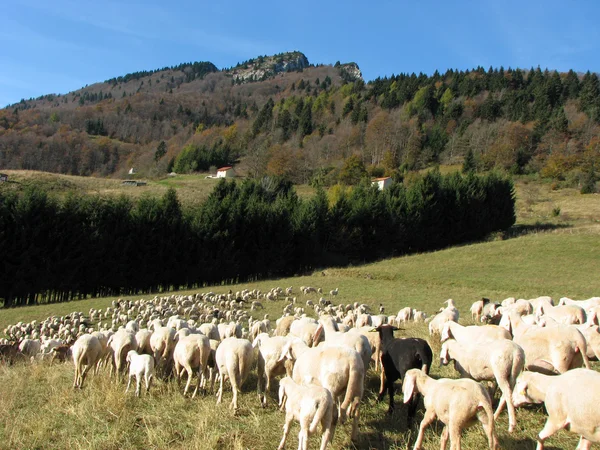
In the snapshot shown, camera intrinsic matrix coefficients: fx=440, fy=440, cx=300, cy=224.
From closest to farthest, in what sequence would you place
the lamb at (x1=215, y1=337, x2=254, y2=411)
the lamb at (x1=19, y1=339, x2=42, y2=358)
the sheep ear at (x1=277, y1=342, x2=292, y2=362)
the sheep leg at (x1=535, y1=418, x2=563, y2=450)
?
the sheep leg at (x1=535, y1=418, x2=563, y2=450) < the lamb at (x1=215, y1=337, x2=254, y2=411) < the sheep ear at (x1=277, y1=342, x2=292, y2=362) < the lamb at (x1=19, y1=339, x2=42, y2=358)

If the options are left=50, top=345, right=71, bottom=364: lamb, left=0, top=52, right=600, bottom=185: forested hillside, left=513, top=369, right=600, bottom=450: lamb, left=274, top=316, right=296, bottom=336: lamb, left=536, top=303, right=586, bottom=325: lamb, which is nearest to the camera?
left=513, top=369, right=600, bottom=450: lamb

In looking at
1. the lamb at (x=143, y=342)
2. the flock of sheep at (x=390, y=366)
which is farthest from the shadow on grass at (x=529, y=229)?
the lamb at (x=143, y=342)

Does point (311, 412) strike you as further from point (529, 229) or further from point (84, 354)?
point (529, 229)

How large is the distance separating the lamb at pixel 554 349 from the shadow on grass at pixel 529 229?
57600mm

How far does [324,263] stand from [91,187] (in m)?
46.6

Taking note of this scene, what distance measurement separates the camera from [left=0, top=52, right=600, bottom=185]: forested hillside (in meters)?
104

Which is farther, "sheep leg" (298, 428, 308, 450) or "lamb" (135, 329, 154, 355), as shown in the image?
"lamb" (135, 329, 154, 355)

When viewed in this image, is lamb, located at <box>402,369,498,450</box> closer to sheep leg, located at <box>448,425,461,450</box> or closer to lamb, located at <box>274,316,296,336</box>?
sheep leg, located at <box>448,425,461,450</box>

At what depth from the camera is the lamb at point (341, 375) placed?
20.6 feet

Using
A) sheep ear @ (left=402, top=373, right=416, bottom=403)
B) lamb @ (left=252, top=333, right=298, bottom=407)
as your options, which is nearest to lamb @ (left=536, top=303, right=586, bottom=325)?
sheep ear @ (left=402, top=373, right=416, bottom=403)

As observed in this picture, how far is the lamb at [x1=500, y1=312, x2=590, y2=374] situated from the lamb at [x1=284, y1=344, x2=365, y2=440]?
3.42 metres

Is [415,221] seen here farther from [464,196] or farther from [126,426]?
[126,426]

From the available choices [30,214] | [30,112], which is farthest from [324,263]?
[30,112]

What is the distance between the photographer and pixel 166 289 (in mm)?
39500
